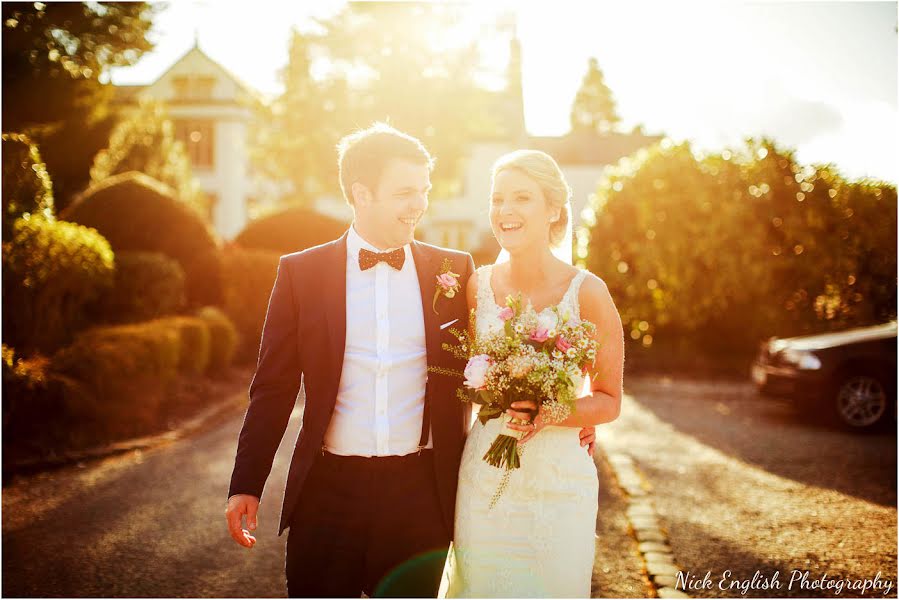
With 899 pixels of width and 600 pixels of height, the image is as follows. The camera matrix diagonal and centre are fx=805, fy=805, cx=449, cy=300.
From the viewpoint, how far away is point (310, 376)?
330cm

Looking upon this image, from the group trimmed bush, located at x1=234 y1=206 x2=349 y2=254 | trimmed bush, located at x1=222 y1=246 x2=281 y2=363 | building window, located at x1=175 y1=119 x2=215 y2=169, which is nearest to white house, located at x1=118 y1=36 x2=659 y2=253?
building window, located at x1=175 y1=119 x2=215 y2=169

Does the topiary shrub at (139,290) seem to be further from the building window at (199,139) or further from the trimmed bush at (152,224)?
the building window at (199,139)

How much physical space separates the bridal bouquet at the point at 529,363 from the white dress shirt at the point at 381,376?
0.83 ft

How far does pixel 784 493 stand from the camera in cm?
750

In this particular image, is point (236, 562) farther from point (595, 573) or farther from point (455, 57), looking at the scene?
point (455, 57)

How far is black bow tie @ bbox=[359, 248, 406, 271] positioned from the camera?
3.42m

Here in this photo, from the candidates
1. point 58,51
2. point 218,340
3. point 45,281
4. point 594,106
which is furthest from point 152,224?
point 594,106

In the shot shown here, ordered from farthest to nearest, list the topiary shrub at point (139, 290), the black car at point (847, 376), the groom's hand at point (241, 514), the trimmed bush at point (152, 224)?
the trimmed bush at point (152, 224) < the topiary shrub at point (139, 290) < the black car at point (847, 376) < the groom's hand at point (241, 514)

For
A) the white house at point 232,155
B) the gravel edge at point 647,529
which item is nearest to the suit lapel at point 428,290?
the gravel edge at point 647,529

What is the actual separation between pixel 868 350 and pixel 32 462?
1004cm

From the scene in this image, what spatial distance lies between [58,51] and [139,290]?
3.67 m

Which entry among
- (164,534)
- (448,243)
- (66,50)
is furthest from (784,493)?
(448,243)

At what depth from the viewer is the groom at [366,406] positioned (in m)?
3.21

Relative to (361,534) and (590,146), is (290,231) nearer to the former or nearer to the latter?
(361,534)
